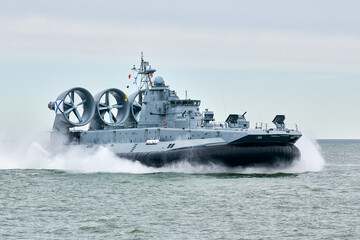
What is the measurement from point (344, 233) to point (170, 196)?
31.1ft

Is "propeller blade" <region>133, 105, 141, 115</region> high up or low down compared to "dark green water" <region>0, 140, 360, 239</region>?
up

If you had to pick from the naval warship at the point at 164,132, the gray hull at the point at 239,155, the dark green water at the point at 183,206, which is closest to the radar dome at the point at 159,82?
the naval warship at the point at 164,132

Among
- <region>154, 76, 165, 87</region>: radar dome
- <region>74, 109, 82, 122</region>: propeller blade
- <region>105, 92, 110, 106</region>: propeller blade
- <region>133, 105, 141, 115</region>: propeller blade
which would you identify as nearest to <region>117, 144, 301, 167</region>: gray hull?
<region>154, 76, 165, 87</region>: radar dome

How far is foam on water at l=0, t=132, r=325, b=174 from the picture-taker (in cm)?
3576

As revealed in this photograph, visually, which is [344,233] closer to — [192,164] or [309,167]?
[192,164]

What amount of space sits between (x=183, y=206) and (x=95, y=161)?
63.8 ft

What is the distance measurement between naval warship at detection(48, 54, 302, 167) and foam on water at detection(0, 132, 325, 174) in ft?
1.59

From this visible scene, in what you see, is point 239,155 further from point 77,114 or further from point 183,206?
point 77,114

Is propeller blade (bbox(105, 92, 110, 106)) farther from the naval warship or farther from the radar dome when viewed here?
the radar dome

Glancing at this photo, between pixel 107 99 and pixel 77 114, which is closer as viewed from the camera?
pixel 77 114

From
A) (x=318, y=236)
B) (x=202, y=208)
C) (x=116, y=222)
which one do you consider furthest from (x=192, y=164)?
(x=318, y=236)

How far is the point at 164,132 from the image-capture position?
39.3 metres

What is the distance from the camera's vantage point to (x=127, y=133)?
42.5 meters

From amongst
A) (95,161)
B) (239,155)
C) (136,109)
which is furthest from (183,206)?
(136,109)
